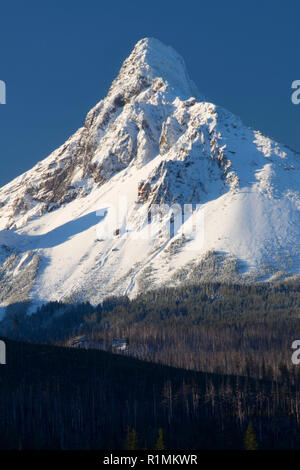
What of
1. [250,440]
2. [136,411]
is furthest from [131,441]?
[136,411]

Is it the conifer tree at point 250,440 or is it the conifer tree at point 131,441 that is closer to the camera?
the conifer tree at point 131,441

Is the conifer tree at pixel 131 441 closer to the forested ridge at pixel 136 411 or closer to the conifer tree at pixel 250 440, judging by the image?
the forested ridge at pixel 136 411

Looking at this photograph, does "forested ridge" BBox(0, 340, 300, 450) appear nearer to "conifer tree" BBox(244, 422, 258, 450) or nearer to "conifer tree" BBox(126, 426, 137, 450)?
"conifer tree" BBox(126, 426, 137, 450)

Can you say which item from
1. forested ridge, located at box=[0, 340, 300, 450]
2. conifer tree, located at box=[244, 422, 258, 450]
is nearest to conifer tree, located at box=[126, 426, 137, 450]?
forested ridge, located at box=[0, 340, 300, 450]

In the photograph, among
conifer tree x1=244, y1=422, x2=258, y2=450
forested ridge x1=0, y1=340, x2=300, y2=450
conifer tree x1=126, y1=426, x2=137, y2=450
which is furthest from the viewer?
forested ridge x1=0, y1=340, x2=300, y2=450

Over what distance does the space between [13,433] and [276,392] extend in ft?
207

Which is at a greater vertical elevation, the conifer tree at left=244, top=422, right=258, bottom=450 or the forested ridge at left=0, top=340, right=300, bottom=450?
the forested ridge at left=0, top=340, right=300, bottom=450

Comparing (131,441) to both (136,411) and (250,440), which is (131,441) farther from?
(136,411)

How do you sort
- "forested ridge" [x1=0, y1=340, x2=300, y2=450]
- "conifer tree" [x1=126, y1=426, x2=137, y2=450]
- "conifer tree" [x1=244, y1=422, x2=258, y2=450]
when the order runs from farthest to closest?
"forested ridge" [x1=0, y1=340, x2=300, y2=450] → "conifer tree" [x1=244, y1=422, x2=258, y2=450] → "conifer tree" [x1=126, y1=426, x2=137, y2=450]

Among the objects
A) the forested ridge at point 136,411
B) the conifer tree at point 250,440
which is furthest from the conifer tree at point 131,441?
the conifer tree at point 250,440

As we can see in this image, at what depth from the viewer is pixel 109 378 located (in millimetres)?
197875

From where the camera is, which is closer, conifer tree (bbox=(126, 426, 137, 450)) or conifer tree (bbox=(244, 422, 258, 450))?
conifer tree (bbox=(126, 426, 137, 450))
